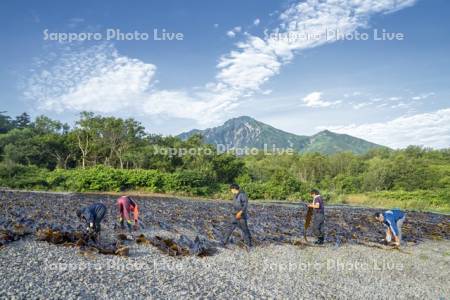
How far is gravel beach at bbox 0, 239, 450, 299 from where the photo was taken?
8.12 metres

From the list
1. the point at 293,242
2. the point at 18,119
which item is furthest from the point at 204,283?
the point at 18,119

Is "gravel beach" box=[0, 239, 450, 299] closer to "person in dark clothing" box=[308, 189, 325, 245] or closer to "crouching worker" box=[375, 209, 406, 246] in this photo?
"person in dark clothing" box=[308, 189, 325, 245]

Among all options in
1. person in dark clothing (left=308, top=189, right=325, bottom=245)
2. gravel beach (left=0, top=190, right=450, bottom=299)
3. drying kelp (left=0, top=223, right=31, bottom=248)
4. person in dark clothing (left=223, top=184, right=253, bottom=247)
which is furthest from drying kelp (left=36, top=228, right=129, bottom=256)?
person in dark clothing (left=308, top=189, right=325, bottom=245)

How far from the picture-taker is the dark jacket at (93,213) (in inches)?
451

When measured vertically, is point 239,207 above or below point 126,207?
above

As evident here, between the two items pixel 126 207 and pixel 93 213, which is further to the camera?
pixel 126 207

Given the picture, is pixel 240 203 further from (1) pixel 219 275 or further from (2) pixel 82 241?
(2) pixel 82 241

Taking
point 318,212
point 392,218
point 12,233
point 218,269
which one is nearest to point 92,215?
point 12,233

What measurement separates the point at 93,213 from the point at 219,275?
4.51m

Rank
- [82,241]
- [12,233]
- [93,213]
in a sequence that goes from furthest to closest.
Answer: [93,213]
[12,233]
[82,241]

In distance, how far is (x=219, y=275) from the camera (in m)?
9.88

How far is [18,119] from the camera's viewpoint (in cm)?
8112

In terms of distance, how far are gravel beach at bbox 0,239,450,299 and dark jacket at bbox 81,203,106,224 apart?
109cm

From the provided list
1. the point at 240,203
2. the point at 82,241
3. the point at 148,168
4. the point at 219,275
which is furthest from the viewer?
the point at 148,168
